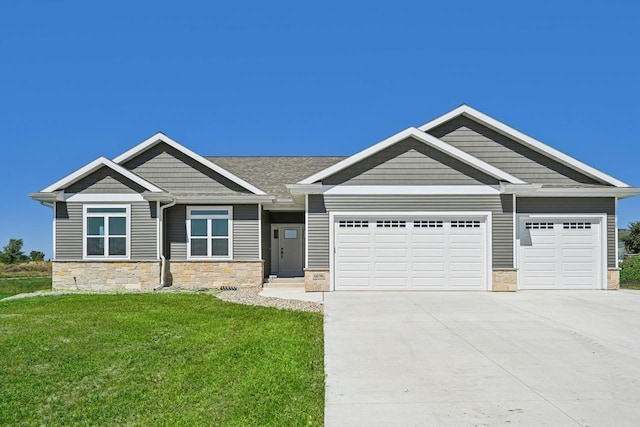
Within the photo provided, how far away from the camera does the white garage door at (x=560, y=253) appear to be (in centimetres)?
1516

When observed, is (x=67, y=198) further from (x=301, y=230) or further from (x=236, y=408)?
(x=236, y=408)

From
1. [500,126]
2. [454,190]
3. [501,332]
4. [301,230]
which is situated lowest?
[501,332]

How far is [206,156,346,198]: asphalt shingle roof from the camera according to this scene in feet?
62.0

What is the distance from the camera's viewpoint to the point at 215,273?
16.1 metres

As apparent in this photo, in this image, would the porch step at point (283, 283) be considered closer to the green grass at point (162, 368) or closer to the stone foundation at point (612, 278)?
the green grass at point (162, 368)

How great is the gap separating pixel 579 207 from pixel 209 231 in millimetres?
12268

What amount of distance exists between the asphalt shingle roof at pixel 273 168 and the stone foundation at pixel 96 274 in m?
5.38

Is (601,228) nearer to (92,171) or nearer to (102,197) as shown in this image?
(102,197)

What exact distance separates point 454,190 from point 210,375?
1044 cm

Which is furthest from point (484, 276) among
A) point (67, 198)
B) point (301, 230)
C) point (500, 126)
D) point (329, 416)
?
point (67, 198)

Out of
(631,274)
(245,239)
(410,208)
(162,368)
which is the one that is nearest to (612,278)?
(410,208)

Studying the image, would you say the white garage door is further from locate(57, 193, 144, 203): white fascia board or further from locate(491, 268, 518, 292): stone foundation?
locate(57, 193, 144, 203): white fascia board

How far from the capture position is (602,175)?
15.4 metres

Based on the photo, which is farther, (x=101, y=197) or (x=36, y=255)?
(x=36, y=255)
